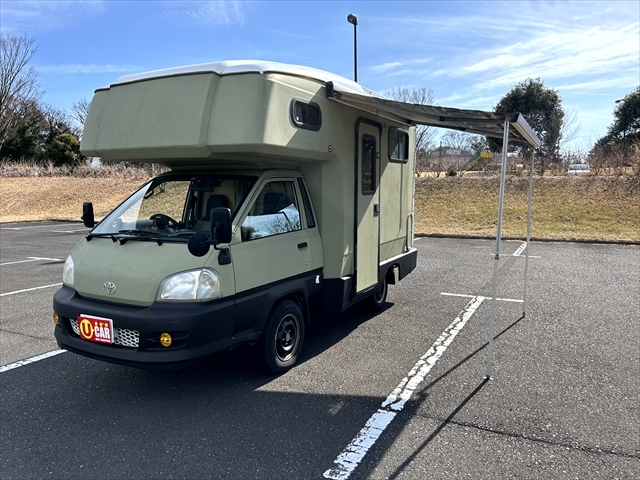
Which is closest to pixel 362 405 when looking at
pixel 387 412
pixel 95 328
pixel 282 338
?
pixel 387 412

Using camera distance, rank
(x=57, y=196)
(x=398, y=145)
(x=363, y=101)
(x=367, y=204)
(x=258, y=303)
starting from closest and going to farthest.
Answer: (x=258, y=303)
(x=363, y=101)
(x=367, y=204)
(x=398, y=145)
(x=57, y=196)

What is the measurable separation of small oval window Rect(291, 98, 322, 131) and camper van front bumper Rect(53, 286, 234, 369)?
1716 mm

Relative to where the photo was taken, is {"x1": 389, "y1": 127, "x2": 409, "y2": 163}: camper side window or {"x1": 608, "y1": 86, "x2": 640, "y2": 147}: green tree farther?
{"x1": 608, "y1": 86, "x2": 640, "y2": 147}: green tree

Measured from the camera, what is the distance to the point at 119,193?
25.0 m

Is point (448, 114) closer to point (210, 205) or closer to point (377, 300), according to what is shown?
point (210, 205)

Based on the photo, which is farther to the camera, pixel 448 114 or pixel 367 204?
pixel 367 204

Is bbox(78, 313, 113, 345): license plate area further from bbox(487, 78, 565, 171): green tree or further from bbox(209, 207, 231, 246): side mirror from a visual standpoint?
bbox(487, 78, 565, 171): green tree

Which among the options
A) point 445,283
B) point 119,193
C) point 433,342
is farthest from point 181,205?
point 119,193

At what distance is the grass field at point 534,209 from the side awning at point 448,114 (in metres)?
9.28

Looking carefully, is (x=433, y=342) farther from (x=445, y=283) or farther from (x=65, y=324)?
(x=65, y=324)

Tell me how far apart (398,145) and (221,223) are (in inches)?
138

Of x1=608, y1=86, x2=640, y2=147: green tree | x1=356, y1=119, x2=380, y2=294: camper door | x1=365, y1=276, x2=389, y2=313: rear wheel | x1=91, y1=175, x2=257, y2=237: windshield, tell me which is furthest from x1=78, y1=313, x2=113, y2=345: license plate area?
x1=608, y1=86, x2=640, y2=147: green tree

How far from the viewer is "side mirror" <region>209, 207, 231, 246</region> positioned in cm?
326

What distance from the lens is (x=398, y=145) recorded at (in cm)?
604
